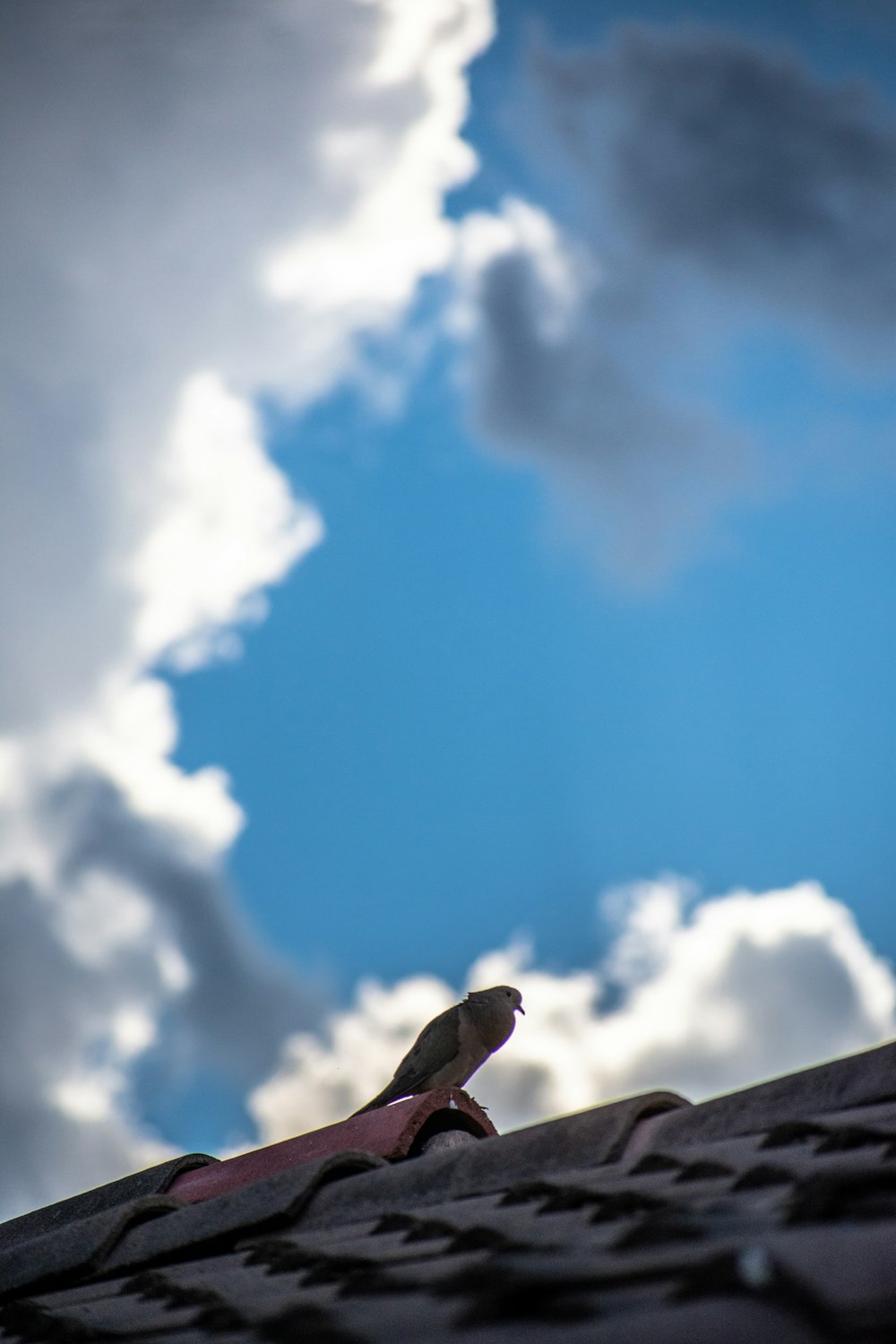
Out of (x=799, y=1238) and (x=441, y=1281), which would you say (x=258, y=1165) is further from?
(x=799, y=1238)

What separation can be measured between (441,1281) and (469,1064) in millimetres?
5368

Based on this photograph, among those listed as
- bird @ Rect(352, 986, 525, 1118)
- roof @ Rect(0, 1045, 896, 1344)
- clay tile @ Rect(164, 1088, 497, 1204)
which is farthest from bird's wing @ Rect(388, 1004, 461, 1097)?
roof @ Rect(0, 1045, 896, 1344)

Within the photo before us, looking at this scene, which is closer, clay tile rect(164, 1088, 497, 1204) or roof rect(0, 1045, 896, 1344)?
roof rect(0, 1045, 896, 1344)

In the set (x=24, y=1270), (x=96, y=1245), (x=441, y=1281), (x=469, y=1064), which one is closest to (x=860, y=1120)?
(x=441, y=1281)

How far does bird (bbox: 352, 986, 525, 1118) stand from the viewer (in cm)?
661

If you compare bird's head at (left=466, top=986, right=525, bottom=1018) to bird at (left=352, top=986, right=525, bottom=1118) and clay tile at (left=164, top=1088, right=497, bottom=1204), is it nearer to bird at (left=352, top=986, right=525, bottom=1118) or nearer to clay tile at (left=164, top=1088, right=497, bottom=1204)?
bird at (left=352, top=986, right=525, bottom=1118)

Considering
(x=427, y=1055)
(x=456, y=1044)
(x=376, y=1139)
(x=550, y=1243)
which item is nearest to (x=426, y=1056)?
(x=427, y=1055)

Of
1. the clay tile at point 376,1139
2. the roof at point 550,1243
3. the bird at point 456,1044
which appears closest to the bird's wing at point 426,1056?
the bird at point 456,1044

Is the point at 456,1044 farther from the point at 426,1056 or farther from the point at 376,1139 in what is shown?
the point at 376,1139

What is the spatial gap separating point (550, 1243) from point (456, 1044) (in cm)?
516

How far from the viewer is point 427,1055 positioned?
6.64m

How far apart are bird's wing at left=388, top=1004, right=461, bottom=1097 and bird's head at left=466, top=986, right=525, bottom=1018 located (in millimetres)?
244

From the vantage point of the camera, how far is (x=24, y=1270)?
3061 millimetres

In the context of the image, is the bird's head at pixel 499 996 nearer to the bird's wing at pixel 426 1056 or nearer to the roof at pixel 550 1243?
the bird's wing at pixel 426 1056
